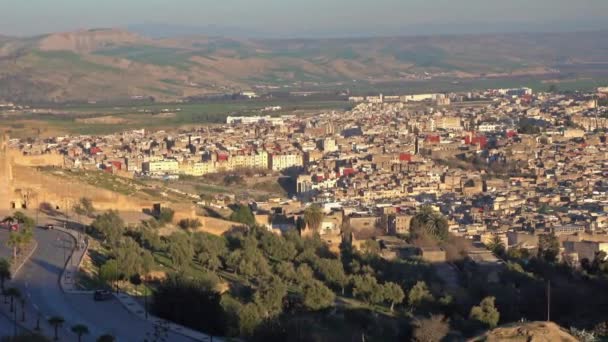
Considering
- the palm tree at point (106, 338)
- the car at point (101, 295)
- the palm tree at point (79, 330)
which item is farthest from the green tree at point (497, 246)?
the palm tree at point (106, 338)

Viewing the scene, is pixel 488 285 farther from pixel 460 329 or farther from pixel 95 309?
pixel 95 309

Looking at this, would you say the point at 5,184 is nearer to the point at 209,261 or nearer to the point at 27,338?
the point at 209,261

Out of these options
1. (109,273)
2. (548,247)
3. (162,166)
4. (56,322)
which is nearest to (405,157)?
(162,166)

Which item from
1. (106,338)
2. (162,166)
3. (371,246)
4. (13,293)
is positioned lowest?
(162,166)

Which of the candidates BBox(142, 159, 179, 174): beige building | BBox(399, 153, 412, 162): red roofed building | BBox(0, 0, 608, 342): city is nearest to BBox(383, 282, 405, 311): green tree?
BBox(0, 0, 608, 342): city

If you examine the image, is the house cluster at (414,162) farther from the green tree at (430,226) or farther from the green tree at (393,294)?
the green tree at (393,294)

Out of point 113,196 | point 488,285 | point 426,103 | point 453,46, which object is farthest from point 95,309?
point 453,46
